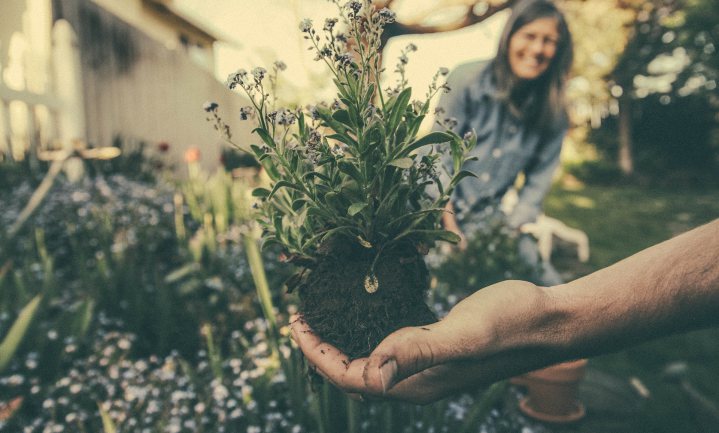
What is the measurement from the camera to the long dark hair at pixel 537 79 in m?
2.68

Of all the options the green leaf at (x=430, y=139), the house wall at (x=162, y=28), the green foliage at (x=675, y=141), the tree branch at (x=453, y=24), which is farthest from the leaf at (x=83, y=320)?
the green foliage at (x=675, y=141)

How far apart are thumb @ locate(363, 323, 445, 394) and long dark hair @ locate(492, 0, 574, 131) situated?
2.18 m

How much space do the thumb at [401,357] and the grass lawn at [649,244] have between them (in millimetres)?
1829

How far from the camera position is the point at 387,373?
0.81 metres

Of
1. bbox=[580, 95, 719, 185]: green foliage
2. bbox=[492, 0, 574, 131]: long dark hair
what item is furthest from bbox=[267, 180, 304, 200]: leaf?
bbox=[580, 95, 719, 185]: green foliage

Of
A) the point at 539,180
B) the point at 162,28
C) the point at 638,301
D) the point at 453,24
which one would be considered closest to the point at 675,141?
the point at 453,24

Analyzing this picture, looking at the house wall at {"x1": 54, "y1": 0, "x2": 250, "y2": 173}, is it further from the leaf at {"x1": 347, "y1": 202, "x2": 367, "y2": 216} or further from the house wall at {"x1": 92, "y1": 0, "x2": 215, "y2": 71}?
the leaf at {"x1": 347, "y1": 202, "x2": 367, "y2": 216}

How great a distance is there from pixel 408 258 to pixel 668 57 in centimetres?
1649

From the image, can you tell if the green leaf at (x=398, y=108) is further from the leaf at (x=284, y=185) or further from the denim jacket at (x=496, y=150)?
the denim jacket at (x=496, y=150)

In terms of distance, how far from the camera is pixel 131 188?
4.09 meters

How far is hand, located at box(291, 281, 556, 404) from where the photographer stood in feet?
2.76

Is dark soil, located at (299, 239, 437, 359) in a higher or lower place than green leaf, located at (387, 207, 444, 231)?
lower

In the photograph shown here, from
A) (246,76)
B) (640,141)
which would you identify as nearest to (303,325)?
(246,76)

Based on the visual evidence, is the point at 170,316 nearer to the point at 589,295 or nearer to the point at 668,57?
the point at 589,295
